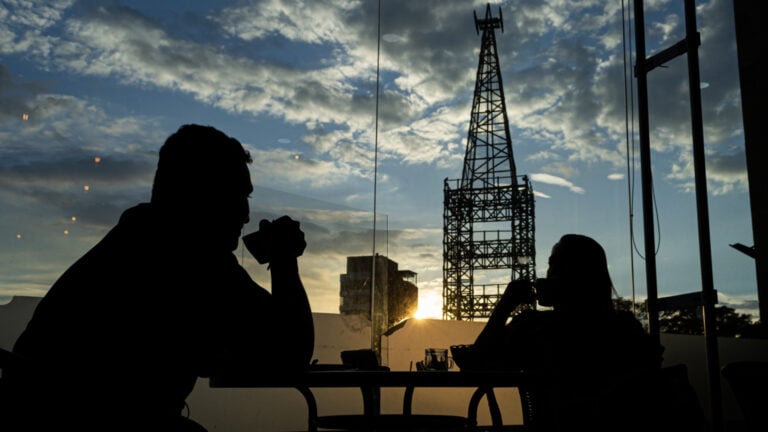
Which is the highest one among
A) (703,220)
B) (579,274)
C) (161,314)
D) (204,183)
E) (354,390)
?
(703,220)

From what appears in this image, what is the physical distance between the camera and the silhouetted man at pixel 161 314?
Answer: 827 millimetres

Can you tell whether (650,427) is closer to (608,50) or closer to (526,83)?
(608,50)

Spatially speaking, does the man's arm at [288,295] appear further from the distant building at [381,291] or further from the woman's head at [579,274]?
the distant building at [381,291]

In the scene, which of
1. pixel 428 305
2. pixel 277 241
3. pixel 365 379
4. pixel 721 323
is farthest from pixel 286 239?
pixel 721 323

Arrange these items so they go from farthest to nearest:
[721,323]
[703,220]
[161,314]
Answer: [721,323] → [703,220] → [161,314]

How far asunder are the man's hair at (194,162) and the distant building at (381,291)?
3461 millimetres

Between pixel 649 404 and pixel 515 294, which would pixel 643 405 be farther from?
pixel 515 294

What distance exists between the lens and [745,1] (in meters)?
5.58

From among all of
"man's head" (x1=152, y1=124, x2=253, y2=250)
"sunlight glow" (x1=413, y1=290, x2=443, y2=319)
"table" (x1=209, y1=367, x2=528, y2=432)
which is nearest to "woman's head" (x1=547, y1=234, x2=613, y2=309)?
"table" (x1=209, y1=367, x2=528, y2=432)

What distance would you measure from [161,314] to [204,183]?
310mm

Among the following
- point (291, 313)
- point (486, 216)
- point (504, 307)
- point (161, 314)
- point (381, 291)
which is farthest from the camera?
point (486, 216)

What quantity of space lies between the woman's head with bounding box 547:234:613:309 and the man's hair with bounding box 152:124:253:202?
1106 millimetres

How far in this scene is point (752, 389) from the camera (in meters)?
1.30

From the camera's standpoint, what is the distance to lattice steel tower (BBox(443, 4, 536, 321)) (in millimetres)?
15539
